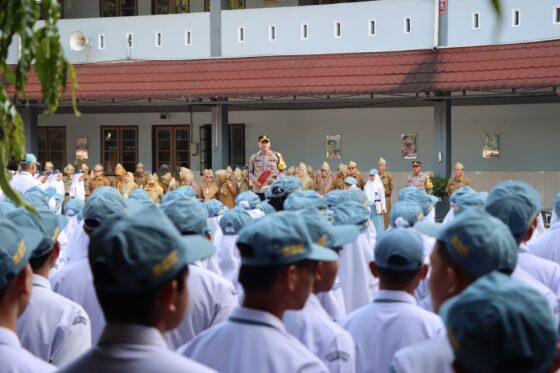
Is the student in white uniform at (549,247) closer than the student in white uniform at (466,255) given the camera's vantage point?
No

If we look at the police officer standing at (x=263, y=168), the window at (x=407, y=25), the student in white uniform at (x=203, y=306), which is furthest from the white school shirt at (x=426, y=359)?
the window at (x=407, y=25)

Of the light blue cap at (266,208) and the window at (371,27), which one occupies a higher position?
the window at (371,27)

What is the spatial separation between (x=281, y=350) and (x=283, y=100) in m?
22.8

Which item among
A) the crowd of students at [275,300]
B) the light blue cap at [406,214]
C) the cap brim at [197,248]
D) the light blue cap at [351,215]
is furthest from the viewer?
the light blue cap at [406,214]

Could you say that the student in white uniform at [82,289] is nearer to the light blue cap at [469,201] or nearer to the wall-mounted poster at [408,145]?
the light blue cap at [469,201]

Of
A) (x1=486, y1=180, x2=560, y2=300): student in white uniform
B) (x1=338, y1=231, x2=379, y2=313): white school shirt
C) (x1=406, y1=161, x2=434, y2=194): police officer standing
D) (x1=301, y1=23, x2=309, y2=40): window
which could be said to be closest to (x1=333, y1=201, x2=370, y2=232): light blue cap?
(x1=338, y1=231, x2=379, y2=313): white school shirt

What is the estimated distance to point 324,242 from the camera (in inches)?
186

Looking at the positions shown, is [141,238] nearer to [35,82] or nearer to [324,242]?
[324,242]

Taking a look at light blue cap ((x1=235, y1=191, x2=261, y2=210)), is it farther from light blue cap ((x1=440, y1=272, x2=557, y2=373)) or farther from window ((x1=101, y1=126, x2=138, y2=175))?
window ((x1=101, y1=126, x2=138, y2=175))

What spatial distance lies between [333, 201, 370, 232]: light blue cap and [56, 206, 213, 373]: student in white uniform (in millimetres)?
5088

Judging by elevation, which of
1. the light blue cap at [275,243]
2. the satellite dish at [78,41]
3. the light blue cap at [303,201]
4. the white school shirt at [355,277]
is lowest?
the white school shirt at [355,277]

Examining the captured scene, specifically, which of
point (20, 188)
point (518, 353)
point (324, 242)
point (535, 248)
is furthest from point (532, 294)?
point (20, 188)

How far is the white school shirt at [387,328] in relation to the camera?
14.3ft

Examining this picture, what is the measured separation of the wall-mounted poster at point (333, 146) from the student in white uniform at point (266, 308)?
2428 cm
